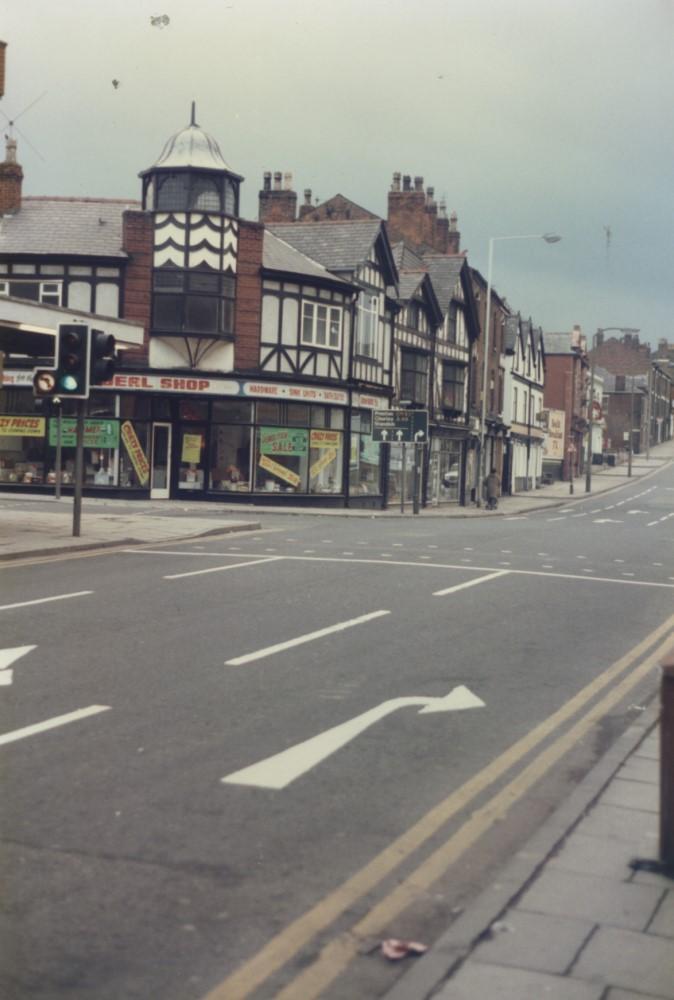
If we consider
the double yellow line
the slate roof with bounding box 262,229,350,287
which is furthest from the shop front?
the double yellow line

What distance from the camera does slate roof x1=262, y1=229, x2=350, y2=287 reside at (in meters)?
40.6

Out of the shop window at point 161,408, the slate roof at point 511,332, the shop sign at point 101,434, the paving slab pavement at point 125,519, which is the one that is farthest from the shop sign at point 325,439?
the slate roof at point 511,332

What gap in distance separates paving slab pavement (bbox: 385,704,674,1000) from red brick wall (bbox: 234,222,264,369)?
34.9m

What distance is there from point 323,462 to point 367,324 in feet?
18.9

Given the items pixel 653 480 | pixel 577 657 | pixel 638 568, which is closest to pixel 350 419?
pixel 638 568

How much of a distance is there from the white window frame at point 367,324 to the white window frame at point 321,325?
1.27m

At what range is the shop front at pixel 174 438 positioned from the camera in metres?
39.5

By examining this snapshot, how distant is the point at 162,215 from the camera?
38.9m

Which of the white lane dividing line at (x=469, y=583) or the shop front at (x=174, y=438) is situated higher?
the shop front at (x=174, y=438)

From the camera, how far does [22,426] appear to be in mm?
39688

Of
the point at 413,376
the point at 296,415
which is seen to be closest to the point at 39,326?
the point at 296,415

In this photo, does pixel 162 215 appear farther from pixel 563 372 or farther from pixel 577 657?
pixel 563 372

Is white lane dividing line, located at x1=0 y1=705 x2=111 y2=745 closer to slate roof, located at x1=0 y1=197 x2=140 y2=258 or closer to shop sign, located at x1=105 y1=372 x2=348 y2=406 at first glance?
shop sign, located at x1=105 y1=372 x2=348 y2=406

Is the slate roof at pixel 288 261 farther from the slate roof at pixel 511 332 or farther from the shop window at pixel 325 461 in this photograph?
the slate roof at pixel 511 332
